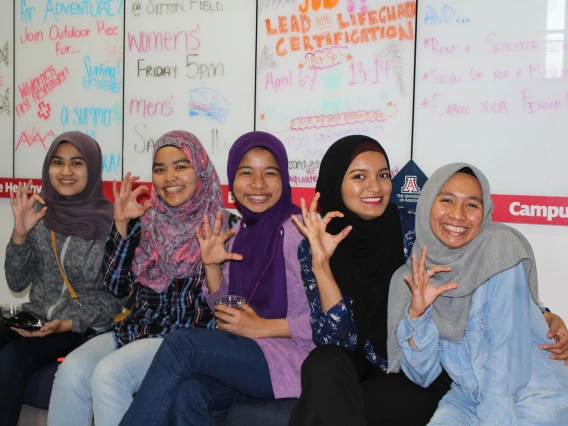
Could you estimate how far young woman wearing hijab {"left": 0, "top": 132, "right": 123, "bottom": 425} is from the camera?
8.57 ft

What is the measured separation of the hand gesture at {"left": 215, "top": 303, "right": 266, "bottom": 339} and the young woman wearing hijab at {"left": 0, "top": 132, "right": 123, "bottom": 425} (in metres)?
0.76

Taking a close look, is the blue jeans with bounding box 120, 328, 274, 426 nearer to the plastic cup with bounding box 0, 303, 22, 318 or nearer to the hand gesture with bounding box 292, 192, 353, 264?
the hand gesture with bounding box 292, 192, 353, 264

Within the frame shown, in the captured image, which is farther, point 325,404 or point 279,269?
point 279,269

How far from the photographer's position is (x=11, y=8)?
401cm

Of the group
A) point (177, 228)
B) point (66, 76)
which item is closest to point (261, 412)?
→ point (177, 228)

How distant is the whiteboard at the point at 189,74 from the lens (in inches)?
136

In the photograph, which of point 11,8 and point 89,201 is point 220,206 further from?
point 11,8

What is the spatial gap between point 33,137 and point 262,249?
240cm

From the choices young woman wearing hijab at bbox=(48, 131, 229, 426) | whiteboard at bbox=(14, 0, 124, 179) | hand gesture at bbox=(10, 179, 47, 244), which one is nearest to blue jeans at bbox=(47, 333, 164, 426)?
young woman wearing hijab at bbox=(48, 131, 229, 426)

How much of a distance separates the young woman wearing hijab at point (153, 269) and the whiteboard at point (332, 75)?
826 mm

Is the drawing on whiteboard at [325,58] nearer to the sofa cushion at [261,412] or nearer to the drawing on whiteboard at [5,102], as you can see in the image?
the sofa cushion at [261,412]

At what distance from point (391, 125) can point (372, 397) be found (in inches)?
64.5

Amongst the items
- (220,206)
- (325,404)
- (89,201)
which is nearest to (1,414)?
(89,201)

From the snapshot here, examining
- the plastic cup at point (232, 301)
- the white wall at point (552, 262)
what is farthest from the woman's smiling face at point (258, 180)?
the white wall at point (552, 262)
